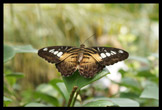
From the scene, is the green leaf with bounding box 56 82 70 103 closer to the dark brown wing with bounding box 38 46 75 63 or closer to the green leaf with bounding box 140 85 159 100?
the dark brown wing with bounding box 38 46 75 63

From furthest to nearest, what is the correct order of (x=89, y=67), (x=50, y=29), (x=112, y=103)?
(x=50, y=29) → (x=89, y=67) → (x=112, y=103)

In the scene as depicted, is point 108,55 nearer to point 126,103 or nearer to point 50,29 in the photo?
point 126,103

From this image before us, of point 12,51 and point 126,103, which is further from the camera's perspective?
point 12,51

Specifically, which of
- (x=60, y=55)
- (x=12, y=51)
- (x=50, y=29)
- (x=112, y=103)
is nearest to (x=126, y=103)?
(x=112, y=103)

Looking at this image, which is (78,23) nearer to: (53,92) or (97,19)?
(97,19)

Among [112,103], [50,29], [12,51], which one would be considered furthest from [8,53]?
[50,29]

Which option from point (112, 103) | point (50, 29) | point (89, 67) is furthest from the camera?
point (50, 29)

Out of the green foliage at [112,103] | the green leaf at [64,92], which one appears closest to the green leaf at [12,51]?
the green leaf at [64,92]

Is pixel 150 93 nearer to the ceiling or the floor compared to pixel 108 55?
nearer to the floor
